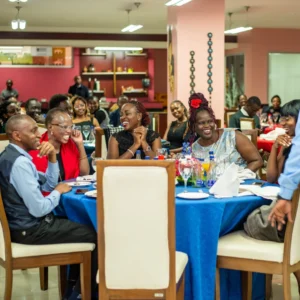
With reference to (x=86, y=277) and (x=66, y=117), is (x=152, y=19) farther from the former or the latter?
(x=86, y=277)

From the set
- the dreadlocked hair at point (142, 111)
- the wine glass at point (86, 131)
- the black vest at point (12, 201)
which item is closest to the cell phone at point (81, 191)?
the black vest at point (12, 201)

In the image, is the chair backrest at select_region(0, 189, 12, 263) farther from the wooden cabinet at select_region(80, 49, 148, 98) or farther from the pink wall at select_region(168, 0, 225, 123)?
the wooden cabinet at select_region(80, 49, 148, 98)

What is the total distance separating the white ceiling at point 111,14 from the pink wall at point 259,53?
42 centimetres

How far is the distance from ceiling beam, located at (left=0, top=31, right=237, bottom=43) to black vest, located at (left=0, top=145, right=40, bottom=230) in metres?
12.8

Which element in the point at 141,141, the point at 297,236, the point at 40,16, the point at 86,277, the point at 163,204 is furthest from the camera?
the point at 40,16

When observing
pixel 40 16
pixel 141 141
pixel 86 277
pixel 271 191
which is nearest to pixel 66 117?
pixel 141 141

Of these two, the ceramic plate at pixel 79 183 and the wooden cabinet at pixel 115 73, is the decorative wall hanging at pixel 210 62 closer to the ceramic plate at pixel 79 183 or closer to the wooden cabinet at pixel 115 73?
the ceramic plate at pixel 79 183

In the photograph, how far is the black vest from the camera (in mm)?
3746

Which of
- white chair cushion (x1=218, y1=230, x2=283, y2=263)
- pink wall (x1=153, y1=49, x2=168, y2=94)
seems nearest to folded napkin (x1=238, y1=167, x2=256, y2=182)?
white chair cushion (x1=218, y1=230, x2=283, y2=263)

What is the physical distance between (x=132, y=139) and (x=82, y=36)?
38.0ft

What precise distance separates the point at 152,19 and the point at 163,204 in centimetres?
1218

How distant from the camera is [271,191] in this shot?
3998 mm

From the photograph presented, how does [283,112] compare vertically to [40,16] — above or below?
below

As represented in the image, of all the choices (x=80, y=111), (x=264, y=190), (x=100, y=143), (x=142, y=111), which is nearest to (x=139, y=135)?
(x=142, y=111)
